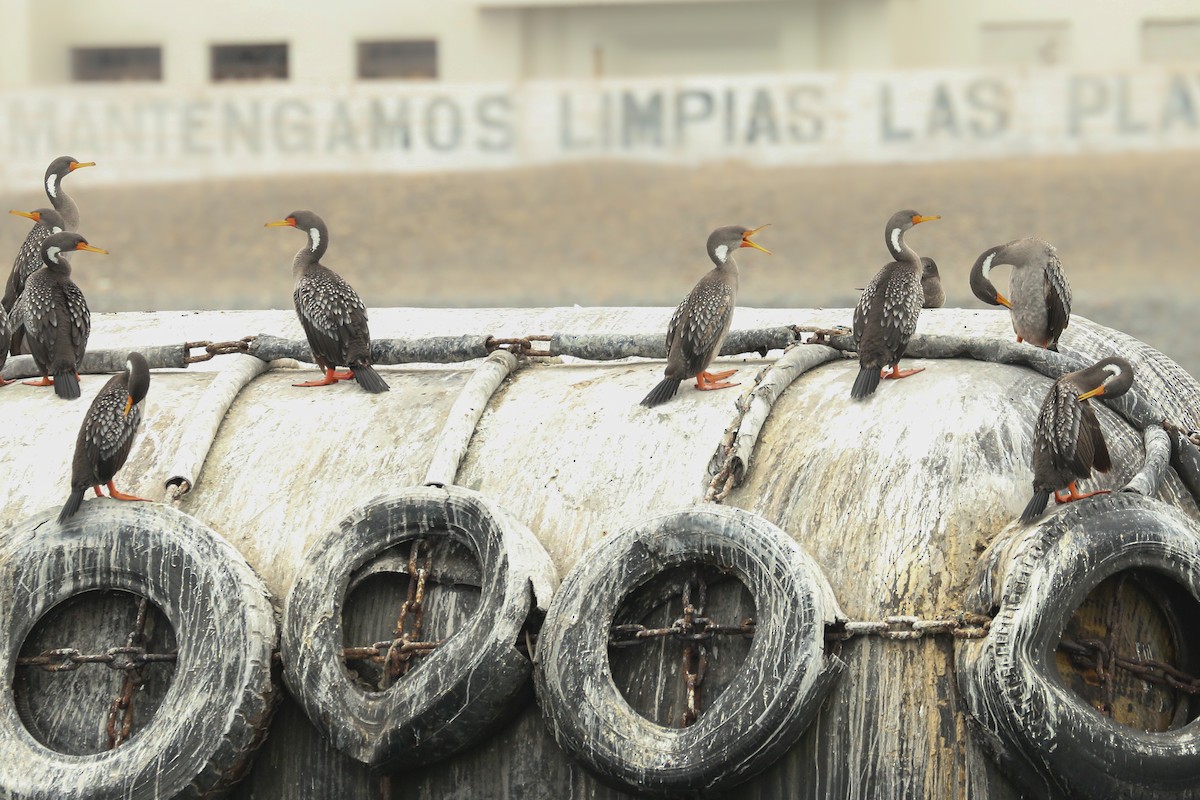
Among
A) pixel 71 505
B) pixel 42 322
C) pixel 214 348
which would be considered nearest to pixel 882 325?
pixel 214 348

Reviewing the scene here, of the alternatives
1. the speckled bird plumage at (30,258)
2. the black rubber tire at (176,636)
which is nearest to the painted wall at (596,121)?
the speckled bird plumage at (30,258)

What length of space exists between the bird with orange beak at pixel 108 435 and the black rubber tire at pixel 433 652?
83 cm

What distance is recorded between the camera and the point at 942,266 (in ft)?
82.5

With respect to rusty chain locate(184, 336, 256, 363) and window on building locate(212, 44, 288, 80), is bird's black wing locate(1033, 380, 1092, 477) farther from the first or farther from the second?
window on building locate(212, 44, 288, 80)

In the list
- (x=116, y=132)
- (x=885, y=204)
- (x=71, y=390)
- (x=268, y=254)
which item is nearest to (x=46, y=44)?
(x=116, y=132)

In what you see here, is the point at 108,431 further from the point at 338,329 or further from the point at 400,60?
the point at 400,60

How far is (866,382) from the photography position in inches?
239

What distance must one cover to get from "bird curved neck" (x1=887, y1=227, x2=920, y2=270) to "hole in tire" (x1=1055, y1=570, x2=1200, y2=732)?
165 centimetres

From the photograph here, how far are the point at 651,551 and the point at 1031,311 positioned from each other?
79.3 inches

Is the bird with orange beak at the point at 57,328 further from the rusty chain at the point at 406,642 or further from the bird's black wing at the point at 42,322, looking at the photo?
the rusty chain at the point at 406,642

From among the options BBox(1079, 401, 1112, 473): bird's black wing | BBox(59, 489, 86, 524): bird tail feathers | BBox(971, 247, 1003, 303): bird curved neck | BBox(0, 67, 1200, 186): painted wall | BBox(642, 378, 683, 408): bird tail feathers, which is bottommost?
BBox(59, 489, 86, 524): bird tail feathers

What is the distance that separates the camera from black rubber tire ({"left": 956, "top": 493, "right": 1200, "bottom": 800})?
4.89 metres

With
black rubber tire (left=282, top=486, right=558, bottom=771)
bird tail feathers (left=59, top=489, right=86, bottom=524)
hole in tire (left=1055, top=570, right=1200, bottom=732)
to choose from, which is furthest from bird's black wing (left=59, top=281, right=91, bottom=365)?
hole in tire (left=1055, top=570, right=1200, bottom=732)

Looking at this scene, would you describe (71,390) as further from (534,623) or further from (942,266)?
(942,266)
